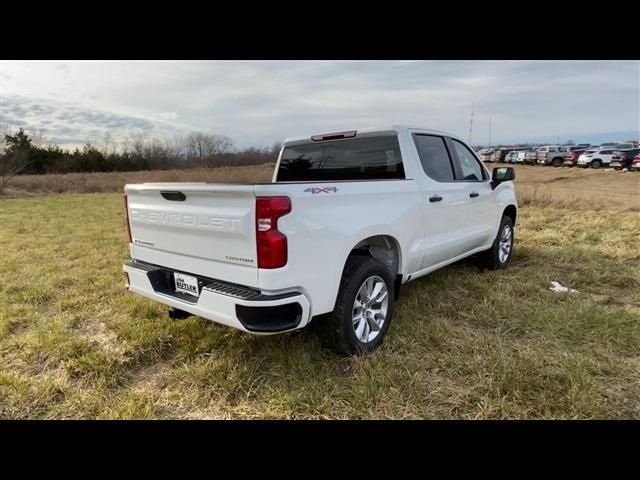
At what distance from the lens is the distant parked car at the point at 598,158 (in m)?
31.4

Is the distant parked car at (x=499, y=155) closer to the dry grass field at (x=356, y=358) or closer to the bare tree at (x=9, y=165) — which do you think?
the dry grass field at (x=356, y=358)

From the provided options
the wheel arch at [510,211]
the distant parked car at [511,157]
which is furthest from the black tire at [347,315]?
the distant parked car at [511,157]

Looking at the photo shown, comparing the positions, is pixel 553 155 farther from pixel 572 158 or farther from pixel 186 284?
pixel 186 284

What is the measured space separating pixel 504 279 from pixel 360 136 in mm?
2797

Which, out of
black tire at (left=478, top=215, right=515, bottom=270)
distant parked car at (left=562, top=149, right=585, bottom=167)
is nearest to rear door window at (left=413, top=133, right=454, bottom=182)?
black tire at (left=478, top=215, right=515, bottom=270)

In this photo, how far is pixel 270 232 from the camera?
2449 millimetres

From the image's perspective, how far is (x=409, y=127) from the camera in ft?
12.7

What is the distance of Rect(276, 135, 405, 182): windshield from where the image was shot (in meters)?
3.85

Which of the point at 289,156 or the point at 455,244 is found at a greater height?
the point at 289,156

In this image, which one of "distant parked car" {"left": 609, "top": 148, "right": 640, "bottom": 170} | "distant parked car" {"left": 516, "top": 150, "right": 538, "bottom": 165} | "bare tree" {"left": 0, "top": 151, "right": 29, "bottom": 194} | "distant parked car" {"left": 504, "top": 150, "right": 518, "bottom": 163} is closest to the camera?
"bare tree" {"left": 0, "top": 151, "right": 29, "bottom": 194}

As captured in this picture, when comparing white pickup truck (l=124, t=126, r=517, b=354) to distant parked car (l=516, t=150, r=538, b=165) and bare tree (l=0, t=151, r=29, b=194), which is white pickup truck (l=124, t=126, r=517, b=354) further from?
distant parked car (l=516, t=150, r=538, b=165)

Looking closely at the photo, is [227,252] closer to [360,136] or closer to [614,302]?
[360,136]
